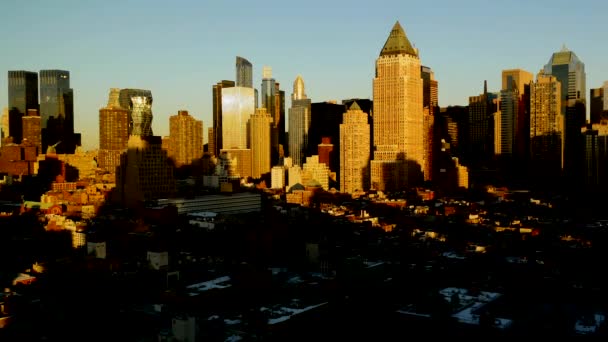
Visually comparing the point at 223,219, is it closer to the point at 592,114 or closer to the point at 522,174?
the point at 522,174

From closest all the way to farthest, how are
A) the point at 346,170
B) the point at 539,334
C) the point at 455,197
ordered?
the point at 539,334, the point at 455,197, the point at 346,170

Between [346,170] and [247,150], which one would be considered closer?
[346,170]

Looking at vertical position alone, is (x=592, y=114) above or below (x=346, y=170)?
above

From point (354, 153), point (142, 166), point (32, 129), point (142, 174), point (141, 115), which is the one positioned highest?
point (32, 129)

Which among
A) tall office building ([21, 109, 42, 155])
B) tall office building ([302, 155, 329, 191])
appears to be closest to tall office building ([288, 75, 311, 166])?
tall office building ([302, 155, 329, 191])

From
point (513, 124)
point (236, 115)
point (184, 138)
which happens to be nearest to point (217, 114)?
point (236, 115)

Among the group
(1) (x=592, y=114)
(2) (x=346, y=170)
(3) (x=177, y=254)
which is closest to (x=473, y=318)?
(3) (x=177, y=254)

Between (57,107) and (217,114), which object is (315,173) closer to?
(217,114)
